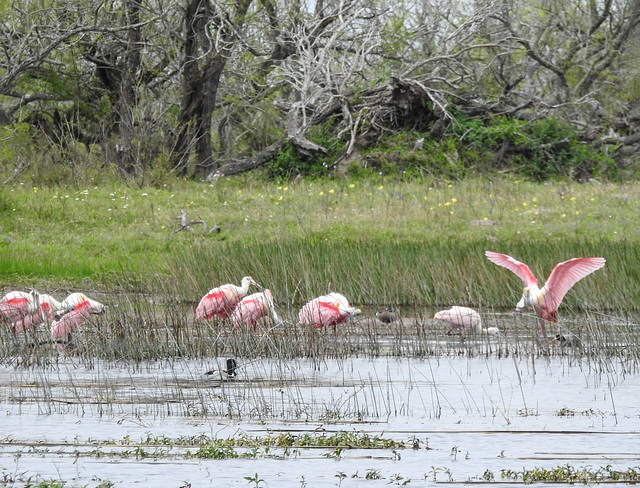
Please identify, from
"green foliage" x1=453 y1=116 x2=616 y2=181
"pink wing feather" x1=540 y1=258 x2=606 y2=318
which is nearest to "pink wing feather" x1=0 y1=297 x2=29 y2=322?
"pink wing feather" x1=540 y1=258 x2=606 y2=318

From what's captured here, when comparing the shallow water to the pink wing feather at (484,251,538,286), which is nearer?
the shallow water

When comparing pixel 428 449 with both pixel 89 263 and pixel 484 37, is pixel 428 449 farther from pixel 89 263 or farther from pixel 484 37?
pixel 484 37

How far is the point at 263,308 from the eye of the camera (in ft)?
29.8

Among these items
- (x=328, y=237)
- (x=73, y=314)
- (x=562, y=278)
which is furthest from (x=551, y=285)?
(x=328, y=237)

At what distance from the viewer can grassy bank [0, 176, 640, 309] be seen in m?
11.5

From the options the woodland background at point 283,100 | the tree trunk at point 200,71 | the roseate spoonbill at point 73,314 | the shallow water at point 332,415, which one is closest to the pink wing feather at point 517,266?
the shallow water at point 332,415

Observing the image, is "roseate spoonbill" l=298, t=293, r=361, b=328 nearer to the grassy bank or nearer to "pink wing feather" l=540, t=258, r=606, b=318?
the grassy bank

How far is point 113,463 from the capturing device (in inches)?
185

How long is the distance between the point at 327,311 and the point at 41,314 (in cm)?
273

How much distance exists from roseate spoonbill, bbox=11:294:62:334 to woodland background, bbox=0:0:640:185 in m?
11.3

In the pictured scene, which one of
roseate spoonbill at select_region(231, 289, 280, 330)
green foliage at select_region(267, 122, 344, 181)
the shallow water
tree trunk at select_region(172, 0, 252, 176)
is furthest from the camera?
tree trunk at select_region(172, 0, 252, 176)

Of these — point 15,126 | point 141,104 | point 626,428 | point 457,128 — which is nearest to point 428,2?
point 457,128

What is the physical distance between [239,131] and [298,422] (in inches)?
1044

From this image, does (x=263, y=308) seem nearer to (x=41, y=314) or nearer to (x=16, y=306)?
(x=41, y=314)
